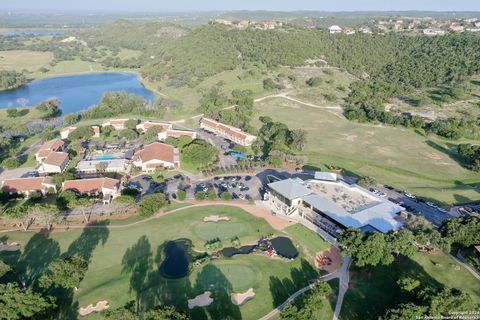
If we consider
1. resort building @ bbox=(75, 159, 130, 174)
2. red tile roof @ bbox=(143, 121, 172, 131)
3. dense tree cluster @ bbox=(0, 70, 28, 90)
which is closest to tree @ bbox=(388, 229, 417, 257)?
resort building @ bbox=(75, 159, 130, 174)

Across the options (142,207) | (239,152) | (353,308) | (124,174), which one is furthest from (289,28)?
(353,308)

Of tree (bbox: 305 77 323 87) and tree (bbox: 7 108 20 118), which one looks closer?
tree (bbox: 7 108 20 118)

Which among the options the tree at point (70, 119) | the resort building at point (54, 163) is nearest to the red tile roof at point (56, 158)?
the resort building at point (54, 163)

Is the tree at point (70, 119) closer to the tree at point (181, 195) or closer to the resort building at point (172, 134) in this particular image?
the resort building at point (172, 134)

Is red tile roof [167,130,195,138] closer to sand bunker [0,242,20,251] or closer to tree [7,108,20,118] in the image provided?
sand bunker [0,242,20,251]

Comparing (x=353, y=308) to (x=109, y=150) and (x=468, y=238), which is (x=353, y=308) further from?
(x=109, y=150)

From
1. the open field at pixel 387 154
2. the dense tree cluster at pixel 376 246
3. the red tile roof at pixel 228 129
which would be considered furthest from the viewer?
the red tile roof at pixel 228 129
